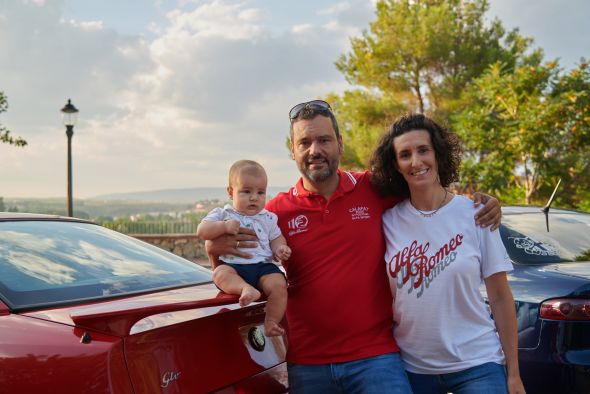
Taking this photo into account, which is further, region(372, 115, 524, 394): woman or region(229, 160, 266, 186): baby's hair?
region(229, 160, 266, 186): baby's hair

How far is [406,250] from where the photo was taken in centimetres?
252

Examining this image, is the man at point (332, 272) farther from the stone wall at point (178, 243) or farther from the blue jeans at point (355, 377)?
the stone wall at point (178, 243)

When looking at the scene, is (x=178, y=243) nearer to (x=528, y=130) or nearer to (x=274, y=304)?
(x=528, y=130)

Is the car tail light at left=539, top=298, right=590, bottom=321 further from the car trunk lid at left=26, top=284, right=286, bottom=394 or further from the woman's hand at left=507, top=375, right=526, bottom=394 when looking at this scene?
the car trunk lid at left=26, top=284, right=286, bottom=394

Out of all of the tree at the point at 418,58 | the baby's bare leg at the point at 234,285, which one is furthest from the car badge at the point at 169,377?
the tree at the point at 418,58

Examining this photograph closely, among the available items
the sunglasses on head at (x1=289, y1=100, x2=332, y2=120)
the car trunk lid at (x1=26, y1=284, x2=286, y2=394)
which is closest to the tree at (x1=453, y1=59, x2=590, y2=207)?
the sunglasses on head at (x1=289, y1=100, x2=332, y2=120)

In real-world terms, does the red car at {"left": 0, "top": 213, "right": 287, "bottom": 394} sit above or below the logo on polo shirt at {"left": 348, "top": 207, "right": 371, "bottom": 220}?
below

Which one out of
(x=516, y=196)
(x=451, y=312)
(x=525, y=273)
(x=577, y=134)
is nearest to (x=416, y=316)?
(x=451, y=312)

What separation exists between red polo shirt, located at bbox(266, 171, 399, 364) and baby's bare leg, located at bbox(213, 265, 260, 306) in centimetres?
26

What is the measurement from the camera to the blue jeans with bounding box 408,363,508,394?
92.6 inches

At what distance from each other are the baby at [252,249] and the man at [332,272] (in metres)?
0.06

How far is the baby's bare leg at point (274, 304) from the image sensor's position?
98.0 inches

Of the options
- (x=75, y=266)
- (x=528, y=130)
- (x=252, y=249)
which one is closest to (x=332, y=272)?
(x=252, y=249)

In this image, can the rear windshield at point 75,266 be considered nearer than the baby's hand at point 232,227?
Yes
